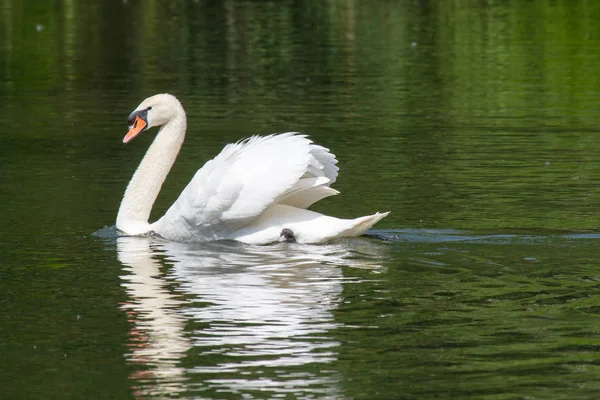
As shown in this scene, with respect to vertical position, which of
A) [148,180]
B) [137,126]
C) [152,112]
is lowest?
[148,180]

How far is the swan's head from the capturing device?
43.2 ft

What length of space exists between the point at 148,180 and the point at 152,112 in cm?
66

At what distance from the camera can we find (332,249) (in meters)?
11.6

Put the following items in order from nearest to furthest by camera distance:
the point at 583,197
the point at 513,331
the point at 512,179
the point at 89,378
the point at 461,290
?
the point at 89,378 < the point at 513,331 < the point at 461,290 < the point at 583,197 < the point at 512,179

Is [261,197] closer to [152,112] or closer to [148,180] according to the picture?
[148,180]

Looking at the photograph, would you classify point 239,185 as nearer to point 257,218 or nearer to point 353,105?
point 257,218

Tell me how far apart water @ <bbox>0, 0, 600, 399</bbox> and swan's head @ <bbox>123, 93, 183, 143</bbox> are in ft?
3.55

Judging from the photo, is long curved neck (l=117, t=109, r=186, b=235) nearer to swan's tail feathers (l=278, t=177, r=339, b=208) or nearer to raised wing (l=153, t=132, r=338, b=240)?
raised wing (l=153, t=132, r=338, b=240)

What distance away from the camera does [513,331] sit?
344 inches

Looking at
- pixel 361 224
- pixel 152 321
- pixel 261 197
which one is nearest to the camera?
pixel 152 321

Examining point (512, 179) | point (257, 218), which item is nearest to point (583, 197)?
point (512, 179)

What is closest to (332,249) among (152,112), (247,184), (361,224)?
(361,224)

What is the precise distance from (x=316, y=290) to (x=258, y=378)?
2399 mm

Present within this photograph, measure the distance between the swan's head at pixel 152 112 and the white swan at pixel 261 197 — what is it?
1.16m
